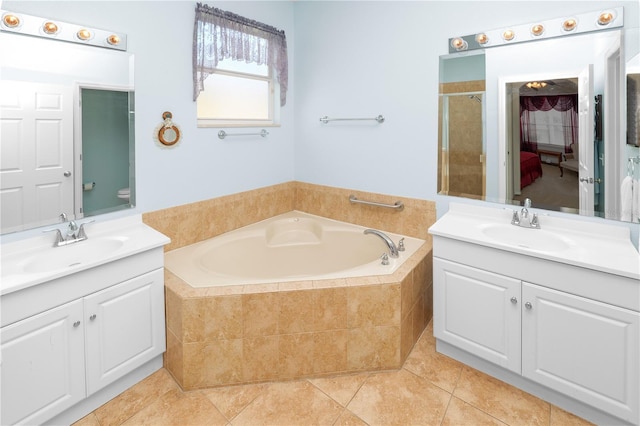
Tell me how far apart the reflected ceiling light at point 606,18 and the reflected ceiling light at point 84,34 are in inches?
106

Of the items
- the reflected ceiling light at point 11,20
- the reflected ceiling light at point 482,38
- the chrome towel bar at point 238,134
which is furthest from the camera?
the chrome towel bar at point 238,134

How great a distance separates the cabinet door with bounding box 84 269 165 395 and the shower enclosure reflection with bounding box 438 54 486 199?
196 centimetres

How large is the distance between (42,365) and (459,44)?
2.82m

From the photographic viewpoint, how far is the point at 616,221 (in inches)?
77.9

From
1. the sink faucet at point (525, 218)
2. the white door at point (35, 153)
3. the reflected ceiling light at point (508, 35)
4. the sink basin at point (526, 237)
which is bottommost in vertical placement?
the sink basin at point (526, 237)

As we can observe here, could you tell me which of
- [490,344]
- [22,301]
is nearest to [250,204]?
[22,301]

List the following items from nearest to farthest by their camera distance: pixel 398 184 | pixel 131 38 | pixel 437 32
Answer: pixel 131 38 < pixel 437 32 < pixel 398 184

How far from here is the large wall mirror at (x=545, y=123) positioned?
76.5 inches

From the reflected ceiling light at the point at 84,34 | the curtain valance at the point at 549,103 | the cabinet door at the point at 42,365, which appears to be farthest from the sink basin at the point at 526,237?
the reflected ceiling light at the point at 84,34

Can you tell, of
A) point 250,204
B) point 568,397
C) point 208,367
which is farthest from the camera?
point 250,204

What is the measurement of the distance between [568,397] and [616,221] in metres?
0.95

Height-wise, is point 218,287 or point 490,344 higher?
point 218,287

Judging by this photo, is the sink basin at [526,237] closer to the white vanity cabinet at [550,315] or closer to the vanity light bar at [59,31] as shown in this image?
the white vanity cabinet at [550,315]

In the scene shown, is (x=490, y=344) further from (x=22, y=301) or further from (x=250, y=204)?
(x=22, y=301)
